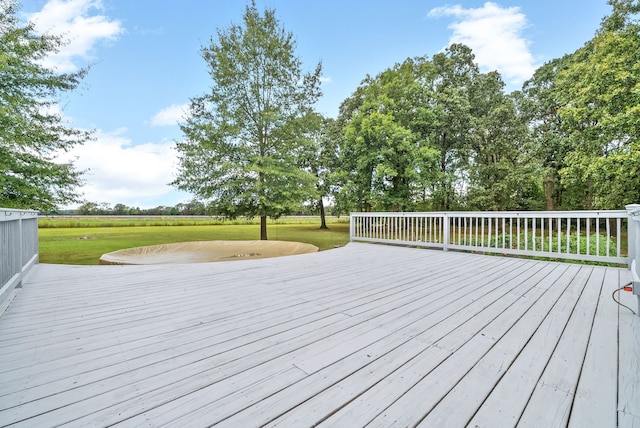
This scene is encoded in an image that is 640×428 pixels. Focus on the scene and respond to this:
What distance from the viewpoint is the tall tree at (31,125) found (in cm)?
634

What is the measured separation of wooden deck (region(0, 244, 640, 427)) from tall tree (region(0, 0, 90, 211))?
5.63m

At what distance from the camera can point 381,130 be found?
472 inches

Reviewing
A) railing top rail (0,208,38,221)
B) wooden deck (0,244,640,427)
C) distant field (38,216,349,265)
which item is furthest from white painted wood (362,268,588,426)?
distant field (38,216,349,265)

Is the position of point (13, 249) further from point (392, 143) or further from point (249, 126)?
point (392, 143)

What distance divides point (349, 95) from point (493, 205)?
10066mm

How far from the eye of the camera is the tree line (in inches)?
286

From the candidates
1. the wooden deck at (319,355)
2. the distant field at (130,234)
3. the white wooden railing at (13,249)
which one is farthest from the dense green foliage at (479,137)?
the white wooden railing at (13,249)

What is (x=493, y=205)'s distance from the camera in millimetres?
13164

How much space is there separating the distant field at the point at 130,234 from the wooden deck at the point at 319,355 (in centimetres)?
607

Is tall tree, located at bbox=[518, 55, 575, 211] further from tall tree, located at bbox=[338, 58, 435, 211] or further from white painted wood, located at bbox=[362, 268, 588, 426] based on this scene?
white painted wood, located at bbox=[362, 268, 588, 426]

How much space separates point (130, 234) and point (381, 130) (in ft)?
40.2

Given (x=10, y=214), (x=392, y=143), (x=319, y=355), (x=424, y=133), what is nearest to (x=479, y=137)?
(x=424, y=133)

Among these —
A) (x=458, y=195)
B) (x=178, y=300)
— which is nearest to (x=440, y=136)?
(x=458, y=195)

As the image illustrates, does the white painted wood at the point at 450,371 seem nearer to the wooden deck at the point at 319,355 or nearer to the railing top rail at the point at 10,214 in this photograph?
the wooden deck at the point at 319,355
